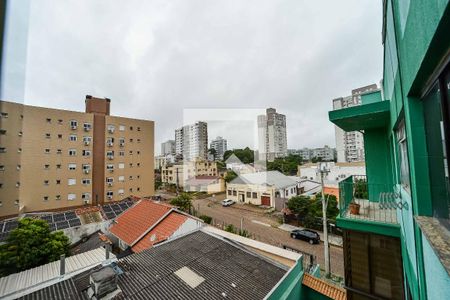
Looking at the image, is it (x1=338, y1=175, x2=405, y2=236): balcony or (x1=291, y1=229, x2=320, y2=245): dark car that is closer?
(x1=338, y1=175, x2=405, y2=236): balcony

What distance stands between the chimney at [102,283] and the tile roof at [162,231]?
3.65m

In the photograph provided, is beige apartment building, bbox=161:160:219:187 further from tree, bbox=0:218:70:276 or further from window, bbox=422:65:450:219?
window, bbox=422:65:450:219

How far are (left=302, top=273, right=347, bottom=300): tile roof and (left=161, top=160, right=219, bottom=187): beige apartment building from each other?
2728 cm

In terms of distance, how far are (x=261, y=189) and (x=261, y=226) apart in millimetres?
5442

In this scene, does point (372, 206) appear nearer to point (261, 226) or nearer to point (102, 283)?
point (102, 283)

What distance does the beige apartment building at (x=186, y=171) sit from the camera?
32.7m

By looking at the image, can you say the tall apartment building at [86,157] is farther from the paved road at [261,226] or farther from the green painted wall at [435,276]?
the green painted wall at [435,276]

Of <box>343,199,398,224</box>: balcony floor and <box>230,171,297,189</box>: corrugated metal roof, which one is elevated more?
<box>343,199,398,224</box>: balcony floor

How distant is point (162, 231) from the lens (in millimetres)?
8305

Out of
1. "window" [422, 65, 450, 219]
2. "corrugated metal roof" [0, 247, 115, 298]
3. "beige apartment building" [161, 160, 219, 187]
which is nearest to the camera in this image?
"window" [422, 65, 450, 219]

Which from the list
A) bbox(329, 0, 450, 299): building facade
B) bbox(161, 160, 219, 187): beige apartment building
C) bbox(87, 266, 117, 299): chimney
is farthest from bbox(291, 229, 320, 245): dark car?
bbox(161, 160, 219, 187): beige apartment building

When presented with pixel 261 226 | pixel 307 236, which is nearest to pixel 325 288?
pixel 307 236

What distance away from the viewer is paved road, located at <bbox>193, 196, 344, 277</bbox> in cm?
985

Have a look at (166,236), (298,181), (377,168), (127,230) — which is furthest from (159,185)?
(377,168)
